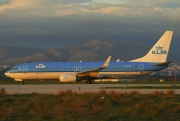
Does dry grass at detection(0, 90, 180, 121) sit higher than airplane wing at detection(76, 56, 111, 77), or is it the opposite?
airplane wing at detection(76, 56, 111, 77)

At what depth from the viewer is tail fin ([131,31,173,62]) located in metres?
53.1

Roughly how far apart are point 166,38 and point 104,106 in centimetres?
3590

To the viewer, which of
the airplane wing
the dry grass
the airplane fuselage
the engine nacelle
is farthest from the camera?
the airplane fuselage

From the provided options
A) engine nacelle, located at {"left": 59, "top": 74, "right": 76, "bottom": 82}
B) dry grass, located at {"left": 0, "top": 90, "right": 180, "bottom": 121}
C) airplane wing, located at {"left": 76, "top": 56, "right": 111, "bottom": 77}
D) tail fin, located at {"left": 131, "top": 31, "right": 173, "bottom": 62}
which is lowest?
dry grass, located at {"left": 0, "top": 90, "right": 180, "bottom": 121}

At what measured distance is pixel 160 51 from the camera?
53250 mm

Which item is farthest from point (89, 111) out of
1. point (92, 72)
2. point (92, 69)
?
point (92, 69)

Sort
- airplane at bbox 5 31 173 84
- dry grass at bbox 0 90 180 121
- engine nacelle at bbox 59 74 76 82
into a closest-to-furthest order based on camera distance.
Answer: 1. dry grass at bbox 0 90 180 121
2. engine nacelle at bbox 59 74 76 82
3. airplane at bbox 5 31 173 84

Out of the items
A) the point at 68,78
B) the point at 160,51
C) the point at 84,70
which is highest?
the point at 160,51

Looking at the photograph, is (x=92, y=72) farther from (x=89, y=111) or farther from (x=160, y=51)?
(x=89, y=111)

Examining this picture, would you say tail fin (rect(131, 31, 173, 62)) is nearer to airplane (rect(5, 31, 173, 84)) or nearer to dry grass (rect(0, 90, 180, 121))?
airplane (rect(5, 31, 173, 84))

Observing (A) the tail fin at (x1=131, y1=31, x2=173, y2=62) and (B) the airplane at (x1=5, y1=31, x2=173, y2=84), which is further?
(A) the tail fin at (x1=131, y1=31, x2=173, y2=62)

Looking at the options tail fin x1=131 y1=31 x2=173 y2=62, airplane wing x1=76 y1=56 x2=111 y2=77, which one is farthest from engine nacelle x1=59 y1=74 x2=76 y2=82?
tail fin x1=131 y1=31 x2=173 y2=62

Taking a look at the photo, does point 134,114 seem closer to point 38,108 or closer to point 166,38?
point 38,108

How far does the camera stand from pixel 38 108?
18.3 meters
